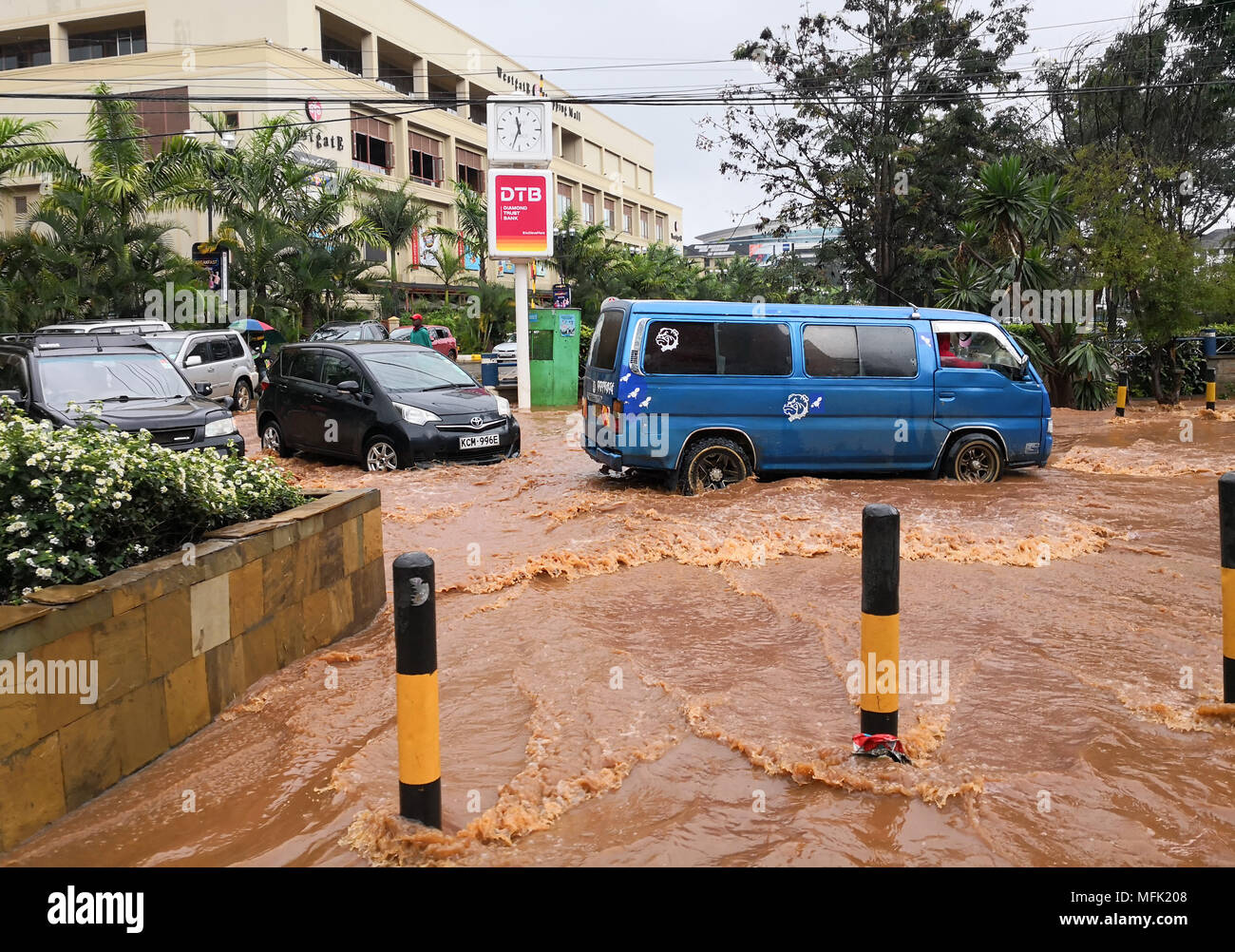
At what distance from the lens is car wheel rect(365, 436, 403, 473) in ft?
40.6

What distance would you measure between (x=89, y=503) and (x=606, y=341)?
7245 mm

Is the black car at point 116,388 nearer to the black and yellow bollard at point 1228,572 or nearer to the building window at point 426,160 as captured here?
the black and yellow bollard at point 1228,572

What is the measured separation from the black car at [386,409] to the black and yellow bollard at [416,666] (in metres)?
8.93

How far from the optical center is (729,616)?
6715 mm

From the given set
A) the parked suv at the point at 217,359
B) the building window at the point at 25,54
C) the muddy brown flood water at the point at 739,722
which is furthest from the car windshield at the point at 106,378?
the building window at the point at 25,54

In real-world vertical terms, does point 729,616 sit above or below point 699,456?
below

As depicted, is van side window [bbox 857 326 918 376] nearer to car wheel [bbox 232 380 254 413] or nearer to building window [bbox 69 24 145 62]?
car wheel [bbox 232 380 254 413]

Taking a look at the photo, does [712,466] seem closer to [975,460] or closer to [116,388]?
[975,460]

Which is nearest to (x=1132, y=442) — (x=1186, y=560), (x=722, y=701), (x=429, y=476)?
(x=1186, y=560)

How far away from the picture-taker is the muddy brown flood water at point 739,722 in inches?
148

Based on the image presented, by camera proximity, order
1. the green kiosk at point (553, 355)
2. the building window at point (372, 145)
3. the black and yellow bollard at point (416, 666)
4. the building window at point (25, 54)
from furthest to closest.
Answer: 1. the building window at point (372, 145)
2. the building window at point (25, 54)
3. the green kiosk at point (553, 355)
4. the black and yellow bollard at point (416, 666)
